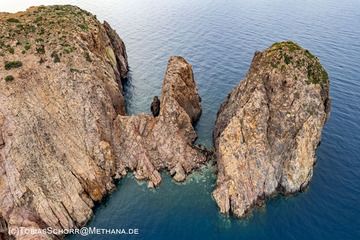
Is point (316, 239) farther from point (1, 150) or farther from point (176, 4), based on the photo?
point (176, 4)

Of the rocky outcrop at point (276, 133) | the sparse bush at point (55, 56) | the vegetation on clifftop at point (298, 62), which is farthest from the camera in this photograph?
the sparse bush at point (55, 56)

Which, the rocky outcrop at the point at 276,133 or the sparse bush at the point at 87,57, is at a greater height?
the sparse bush at the point at 87,57

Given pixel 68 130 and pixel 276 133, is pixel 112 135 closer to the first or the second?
pixel 68 130

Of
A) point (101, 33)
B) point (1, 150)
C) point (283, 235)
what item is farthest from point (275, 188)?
point (101, 33)

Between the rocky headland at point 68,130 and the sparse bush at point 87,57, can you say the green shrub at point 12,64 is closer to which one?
the rocky headland at point 68,130

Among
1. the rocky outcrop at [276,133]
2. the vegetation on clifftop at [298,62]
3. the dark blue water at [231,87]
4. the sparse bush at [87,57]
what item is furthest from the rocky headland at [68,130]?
the vegetation on clifftop at [298,62]

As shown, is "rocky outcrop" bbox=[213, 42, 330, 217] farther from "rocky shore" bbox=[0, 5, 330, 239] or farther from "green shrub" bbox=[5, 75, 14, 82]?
"green shrub" bbox=[5, 75, 14, 82]

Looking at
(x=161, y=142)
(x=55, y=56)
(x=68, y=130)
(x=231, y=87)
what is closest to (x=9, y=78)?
(x=55, y=56)
